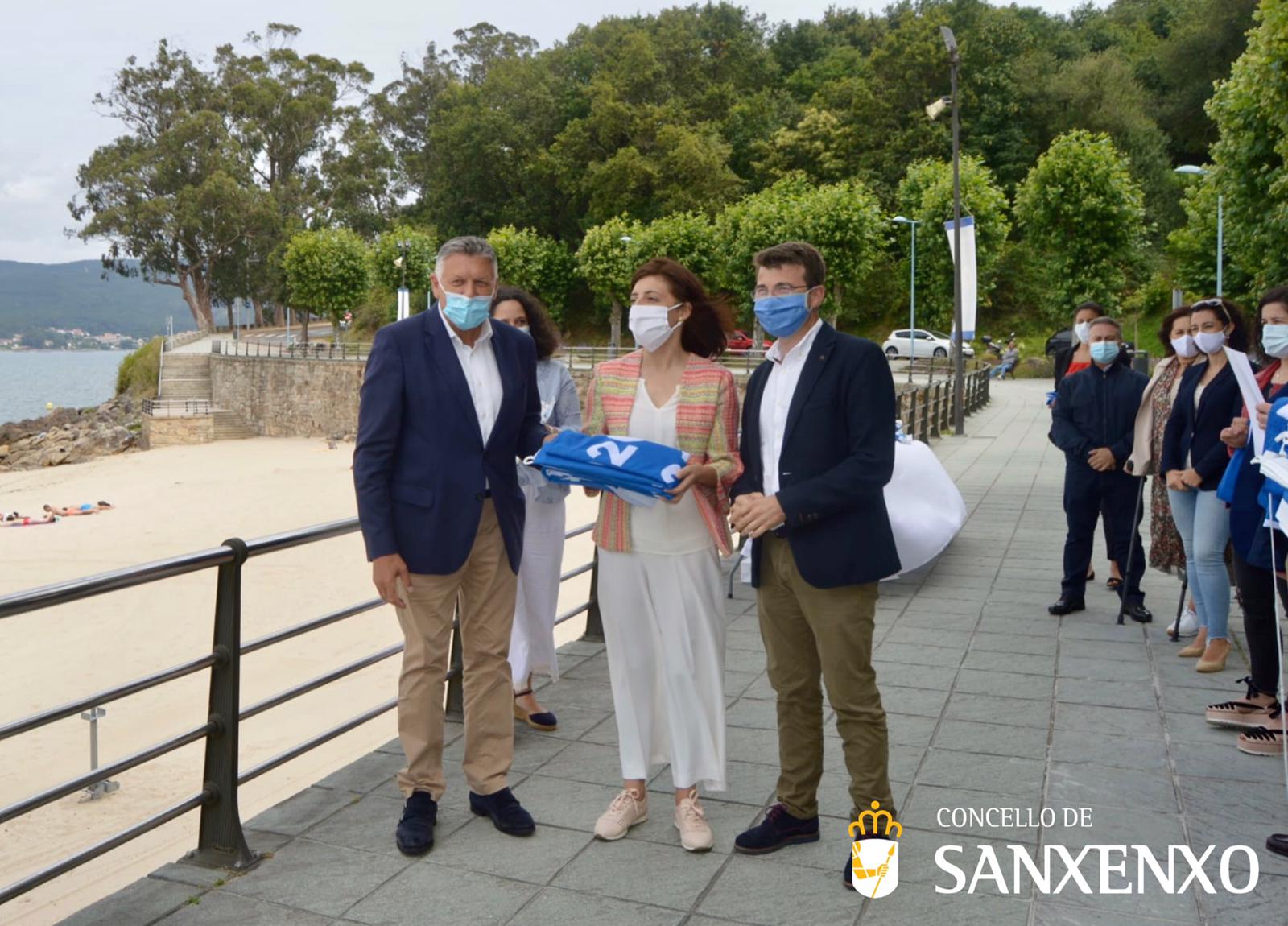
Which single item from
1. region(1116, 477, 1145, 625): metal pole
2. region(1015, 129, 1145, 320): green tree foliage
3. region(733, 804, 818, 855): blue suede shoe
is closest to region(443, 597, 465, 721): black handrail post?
region(733, 804, 818, 855): blue suede shoe

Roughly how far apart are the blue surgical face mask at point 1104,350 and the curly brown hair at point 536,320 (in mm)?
3698

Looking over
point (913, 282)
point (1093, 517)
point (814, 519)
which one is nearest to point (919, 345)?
point (913, 282)

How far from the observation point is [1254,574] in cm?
470

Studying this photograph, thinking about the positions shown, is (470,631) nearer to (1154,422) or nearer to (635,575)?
(635,575)

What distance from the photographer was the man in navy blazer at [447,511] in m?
3.62

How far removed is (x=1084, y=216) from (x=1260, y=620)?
3395 centimetres

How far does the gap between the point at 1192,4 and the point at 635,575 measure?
64633 mm

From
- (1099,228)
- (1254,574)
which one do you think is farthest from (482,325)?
(1099,228)

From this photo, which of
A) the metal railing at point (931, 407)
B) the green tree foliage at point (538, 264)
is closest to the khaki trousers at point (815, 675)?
the metal railing at point (931, 407)

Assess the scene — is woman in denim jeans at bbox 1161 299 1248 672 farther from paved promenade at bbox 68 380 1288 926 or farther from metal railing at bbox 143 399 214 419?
metal railing at bbox 143 399 214 419

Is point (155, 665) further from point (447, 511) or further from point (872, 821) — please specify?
point (872, 821)

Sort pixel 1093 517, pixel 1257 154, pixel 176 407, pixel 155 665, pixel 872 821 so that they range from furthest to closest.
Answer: pixel 176 407 → pixel 1257 154 → pixel 155 665 → pixel 1093 517 → pixel 872 821

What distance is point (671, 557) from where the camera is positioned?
12.1 feet

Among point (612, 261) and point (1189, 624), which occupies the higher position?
point (612, 261)
